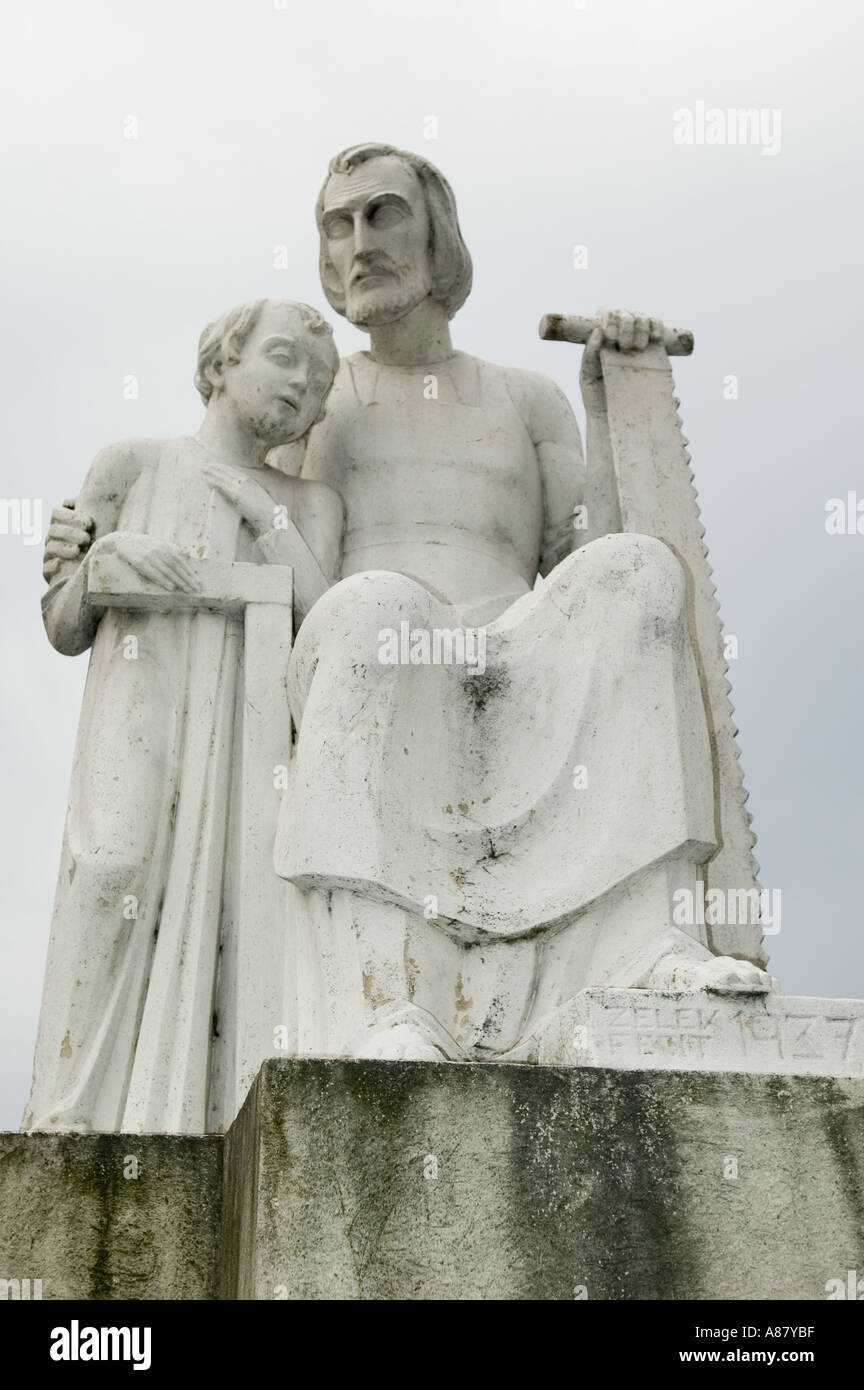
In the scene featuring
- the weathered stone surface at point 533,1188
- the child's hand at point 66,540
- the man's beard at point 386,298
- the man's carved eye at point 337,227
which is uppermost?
the man's carved eye at point 337,227

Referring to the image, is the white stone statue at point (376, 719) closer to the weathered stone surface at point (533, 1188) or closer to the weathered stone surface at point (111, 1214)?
the weathered stone surface at point (533, 1188)

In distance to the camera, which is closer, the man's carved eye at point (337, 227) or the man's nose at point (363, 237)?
the man's nose at point (363, 237)

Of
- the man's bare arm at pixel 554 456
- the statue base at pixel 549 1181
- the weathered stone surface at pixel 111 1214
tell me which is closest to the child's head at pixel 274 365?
the man's bare arm at pixel 554 456

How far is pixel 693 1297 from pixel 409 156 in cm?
446

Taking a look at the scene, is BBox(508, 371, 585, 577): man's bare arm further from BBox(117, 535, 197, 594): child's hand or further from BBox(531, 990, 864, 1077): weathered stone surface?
BBox(531, 990, 864, 1077): weathered stone surface

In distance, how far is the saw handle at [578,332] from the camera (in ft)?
22.0

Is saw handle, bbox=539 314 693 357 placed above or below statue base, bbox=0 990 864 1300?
above

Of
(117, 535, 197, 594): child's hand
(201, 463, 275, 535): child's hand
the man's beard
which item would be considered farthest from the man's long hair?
(117, 535, 197, 594): child's hand

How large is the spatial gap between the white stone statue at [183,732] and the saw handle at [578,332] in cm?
78

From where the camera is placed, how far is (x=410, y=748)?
5.27m

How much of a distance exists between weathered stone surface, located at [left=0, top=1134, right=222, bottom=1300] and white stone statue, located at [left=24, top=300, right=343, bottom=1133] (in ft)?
2.00

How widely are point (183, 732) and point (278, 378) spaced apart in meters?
1.38

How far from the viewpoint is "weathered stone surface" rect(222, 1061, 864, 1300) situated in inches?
150

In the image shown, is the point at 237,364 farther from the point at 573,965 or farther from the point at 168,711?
the point at 573,965
